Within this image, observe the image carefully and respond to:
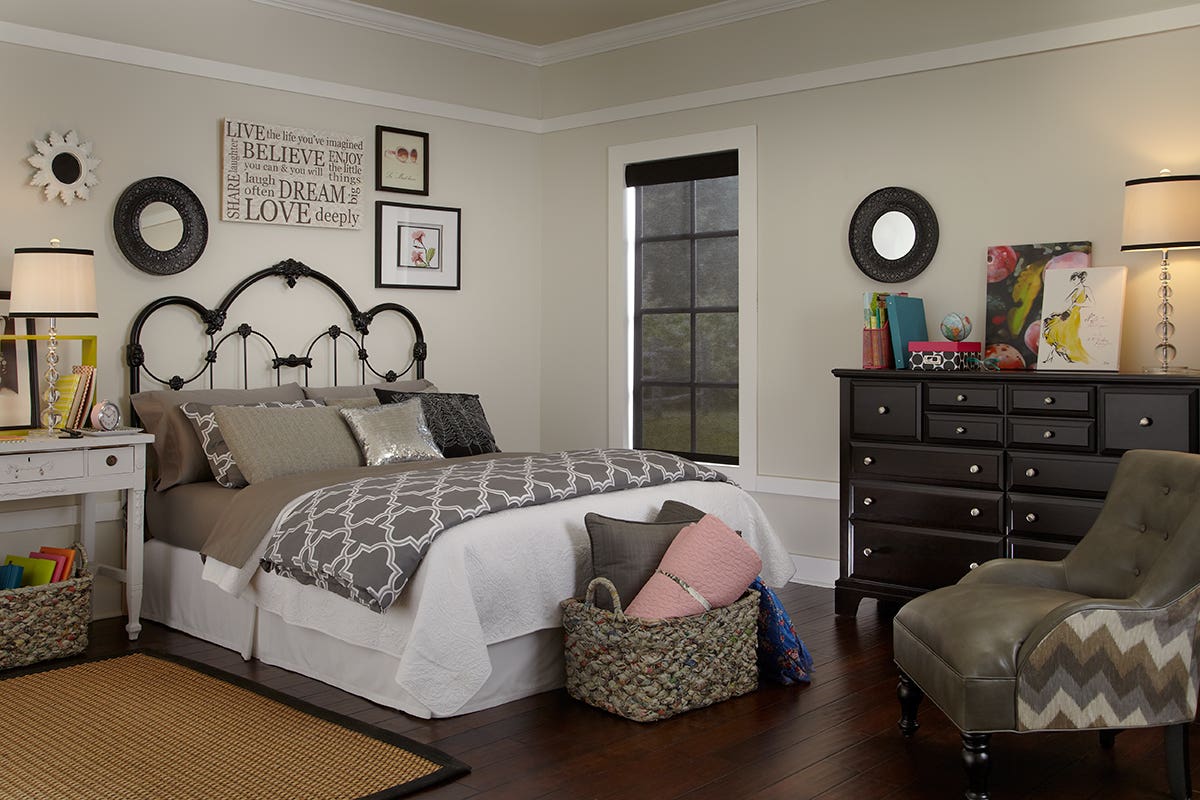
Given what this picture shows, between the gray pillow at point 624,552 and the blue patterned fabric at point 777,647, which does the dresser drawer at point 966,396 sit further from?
the gray pillow at point 624,552

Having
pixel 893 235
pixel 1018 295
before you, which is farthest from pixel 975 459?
pixel 893 235

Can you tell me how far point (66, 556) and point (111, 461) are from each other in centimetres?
37

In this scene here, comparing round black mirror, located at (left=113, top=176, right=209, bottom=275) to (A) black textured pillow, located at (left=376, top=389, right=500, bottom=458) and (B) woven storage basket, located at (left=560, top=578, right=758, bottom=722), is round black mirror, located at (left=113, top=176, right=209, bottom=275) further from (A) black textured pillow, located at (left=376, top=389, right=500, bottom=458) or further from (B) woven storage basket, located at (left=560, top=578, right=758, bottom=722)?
(B) woven storage basket, located at (left=560, top=578, right=758, bottom=722)

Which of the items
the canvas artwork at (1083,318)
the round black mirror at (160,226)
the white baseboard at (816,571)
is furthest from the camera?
the white baseboard at (816,571)

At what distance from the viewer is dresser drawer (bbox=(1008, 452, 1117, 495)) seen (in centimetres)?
384

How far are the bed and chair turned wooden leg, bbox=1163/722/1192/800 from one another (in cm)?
161

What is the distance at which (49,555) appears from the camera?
4031mm

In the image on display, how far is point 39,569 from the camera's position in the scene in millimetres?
3971

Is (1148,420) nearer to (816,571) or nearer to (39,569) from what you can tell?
(816,571)

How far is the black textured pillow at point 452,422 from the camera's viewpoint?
4750 millimetres

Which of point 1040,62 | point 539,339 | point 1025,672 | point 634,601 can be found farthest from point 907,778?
point 539,339

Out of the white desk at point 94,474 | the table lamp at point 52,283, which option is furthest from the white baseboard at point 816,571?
the table lamp at point 52,283

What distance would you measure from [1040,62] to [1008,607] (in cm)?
264

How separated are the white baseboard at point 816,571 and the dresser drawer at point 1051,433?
1.28 metres
